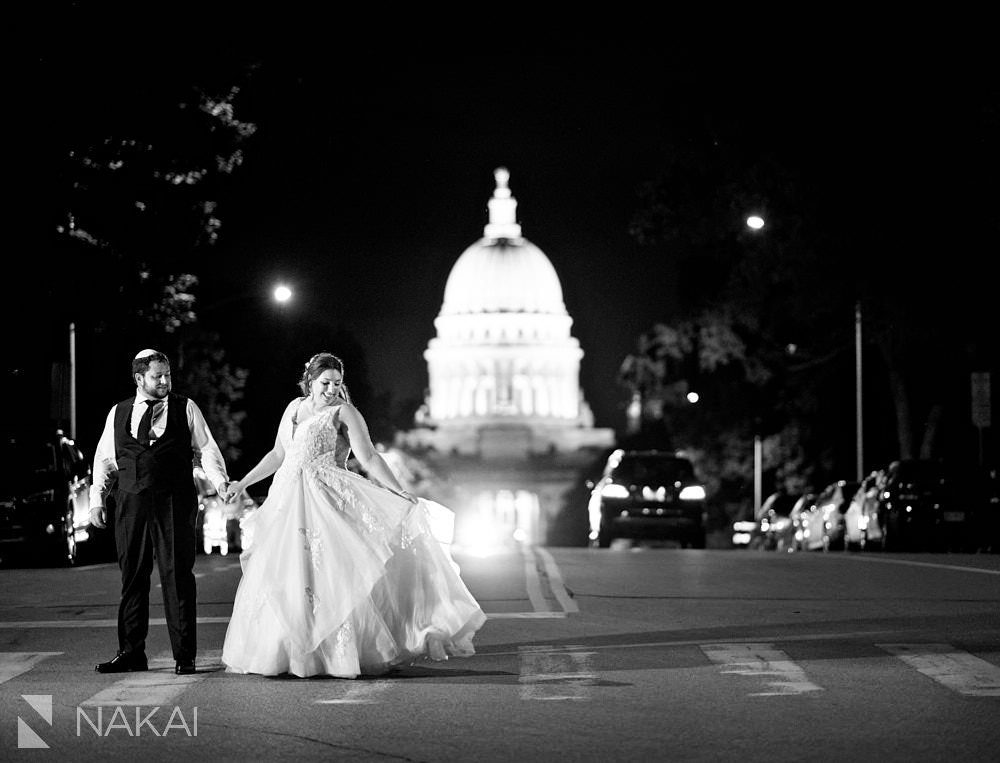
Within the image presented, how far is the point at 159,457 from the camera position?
12.6 meters

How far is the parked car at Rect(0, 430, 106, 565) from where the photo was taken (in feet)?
87.9

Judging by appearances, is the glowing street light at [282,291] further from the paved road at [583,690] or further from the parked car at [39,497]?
the paved road at [583,690]

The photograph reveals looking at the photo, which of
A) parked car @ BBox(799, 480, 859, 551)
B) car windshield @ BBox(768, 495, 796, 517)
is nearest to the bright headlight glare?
parked car @ BBox(799, 480, 859, 551)

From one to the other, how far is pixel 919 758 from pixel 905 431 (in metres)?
42.6

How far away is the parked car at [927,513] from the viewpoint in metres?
34.2

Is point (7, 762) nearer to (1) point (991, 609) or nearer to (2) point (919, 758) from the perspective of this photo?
(2) point (919, 758)

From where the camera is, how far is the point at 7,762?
9094mm

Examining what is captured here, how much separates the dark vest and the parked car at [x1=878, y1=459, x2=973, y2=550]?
901 inches

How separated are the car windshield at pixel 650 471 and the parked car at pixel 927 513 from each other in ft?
13.1

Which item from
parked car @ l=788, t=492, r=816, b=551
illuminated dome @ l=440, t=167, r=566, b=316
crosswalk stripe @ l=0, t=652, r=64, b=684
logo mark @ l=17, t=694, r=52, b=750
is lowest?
logo mark @ l=17, t=694, r=52, b=750

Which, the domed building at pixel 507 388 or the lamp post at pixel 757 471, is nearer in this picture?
the lamp post at pixel 757 471

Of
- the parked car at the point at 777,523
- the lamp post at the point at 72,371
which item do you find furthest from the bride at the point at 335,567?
the parked car at the point at 777,523

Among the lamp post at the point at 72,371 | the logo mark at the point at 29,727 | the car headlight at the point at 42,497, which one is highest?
the lamp post at the point at 72,371

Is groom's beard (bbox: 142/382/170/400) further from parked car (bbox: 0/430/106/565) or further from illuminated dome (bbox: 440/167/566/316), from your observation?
illuminated dome (bbox: 440/167/566/316)
